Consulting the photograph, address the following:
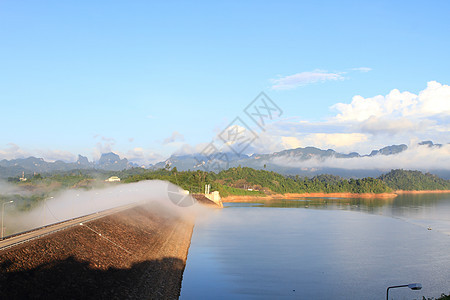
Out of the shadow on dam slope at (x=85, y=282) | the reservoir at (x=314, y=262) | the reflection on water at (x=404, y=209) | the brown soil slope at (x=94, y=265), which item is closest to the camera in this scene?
the shadow on dam slope at (x=85, y=282)

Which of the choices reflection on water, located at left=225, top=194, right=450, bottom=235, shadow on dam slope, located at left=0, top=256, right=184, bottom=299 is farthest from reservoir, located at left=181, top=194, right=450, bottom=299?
reflection on water, located at left=225, top=194, right=450, bottom=235

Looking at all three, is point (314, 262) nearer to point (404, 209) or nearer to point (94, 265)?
point (94, 265)

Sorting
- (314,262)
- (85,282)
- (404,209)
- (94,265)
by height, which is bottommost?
(314,262)

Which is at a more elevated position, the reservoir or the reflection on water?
the reflection on water

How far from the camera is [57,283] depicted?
1848 centimetres

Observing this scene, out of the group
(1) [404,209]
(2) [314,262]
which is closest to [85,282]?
(2) [314,262]

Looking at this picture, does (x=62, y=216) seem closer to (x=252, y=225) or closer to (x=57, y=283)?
(x=252, y=225)

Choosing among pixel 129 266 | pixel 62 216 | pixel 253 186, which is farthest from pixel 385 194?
pixel 129 266

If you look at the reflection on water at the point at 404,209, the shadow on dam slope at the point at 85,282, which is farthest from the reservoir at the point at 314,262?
the reflection on water at the point at 404,209

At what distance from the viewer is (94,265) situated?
77.0 ft

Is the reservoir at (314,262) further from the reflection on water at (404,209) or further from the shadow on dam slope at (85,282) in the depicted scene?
the reflection on water at (404,209)

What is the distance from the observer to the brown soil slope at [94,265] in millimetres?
17688

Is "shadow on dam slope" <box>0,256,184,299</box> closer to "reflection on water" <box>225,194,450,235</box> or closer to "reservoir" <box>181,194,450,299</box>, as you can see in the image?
"reservoir" <box>181,194,450,299</box>

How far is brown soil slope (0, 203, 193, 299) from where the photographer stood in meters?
17.7
